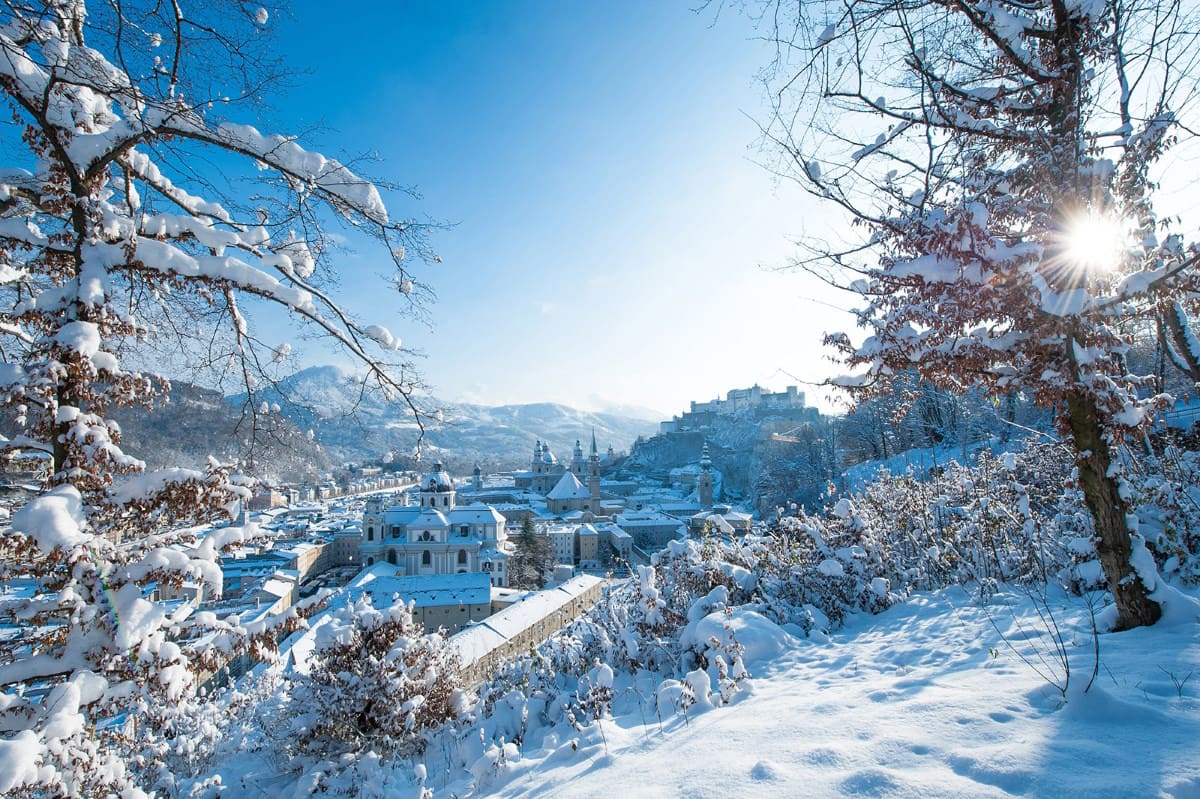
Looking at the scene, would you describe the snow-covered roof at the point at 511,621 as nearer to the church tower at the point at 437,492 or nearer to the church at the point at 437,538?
the church at the point at 437,538

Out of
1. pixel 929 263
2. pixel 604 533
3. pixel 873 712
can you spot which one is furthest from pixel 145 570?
pixel 604 533

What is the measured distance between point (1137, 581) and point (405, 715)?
6.20m

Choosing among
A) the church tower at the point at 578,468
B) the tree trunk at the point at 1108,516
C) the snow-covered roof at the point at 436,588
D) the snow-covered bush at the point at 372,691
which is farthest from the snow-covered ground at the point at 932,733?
the church tower at the point at 578,468

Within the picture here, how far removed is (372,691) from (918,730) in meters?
5.16

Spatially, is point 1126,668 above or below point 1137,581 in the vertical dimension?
below

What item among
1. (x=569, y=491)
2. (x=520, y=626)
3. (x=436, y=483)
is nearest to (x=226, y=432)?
(x=520, y=626)

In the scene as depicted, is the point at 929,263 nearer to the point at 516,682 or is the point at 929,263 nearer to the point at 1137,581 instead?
the point at 1137,581

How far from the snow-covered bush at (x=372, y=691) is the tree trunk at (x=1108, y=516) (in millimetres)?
5626

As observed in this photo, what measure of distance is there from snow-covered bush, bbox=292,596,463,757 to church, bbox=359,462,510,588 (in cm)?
3162

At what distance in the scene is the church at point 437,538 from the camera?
3816cm

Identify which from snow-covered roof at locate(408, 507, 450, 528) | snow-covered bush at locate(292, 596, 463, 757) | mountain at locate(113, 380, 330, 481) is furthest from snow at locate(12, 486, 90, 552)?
snow-covered roof at locate(408, 507, 450, 528)

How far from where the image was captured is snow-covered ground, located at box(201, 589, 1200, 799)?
6.61ft

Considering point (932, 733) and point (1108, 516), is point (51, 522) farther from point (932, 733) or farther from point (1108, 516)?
point (1108, 516)

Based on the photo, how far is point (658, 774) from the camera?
2656 mm
